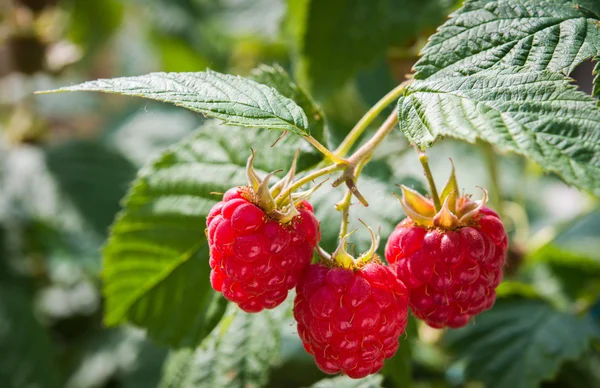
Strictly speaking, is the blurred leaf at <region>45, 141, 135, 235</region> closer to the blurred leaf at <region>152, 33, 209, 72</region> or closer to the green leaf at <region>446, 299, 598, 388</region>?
the blurred leaf at <region>152, 33, 209, 72</region>

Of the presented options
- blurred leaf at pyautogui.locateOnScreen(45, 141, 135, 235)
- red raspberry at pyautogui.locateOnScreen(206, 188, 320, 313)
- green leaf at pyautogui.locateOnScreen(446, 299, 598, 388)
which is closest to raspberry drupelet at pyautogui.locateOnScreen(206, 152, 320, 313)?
red raspberry at pyautogui.locateOnScreen(206, 188, 320, 313)

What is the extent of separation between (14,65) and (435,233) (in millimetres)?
1490

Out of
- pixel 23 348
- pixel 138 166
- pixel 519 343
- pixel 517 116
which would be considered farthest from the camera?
pixel 138 166

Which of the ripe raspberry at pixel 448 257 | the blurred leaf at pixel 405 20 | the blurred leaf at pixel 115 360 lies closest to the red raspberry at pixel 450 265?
the ripe raspberry at pixel 448 257

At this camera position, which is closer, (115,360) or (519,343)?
(519,343)

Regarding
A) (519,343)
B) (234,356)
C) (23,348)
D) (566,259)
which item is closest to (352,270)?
(234,356)

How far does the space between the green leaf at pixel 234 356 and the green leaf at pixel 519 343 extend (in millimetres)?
325

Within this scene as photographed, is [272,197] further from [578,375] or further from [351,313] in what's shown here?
[578,375]

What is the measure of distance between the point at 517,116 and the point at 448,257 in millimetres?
153

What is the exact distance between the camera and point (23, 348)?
1395 millimetres

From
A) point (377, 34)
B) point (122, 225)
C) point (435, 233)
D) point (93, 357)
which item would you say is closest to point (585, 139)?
point (435, 233)

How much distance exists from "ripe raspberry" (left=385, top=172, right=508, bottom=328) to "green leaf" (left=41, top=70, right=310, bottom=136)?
0.46 feet

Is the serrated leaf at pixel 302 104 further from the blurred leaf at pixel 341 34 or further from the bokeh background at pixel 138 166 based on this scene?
the blurred leaf at pixel 341 34

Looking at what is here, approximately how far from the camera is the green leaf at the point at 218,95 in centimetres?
52
